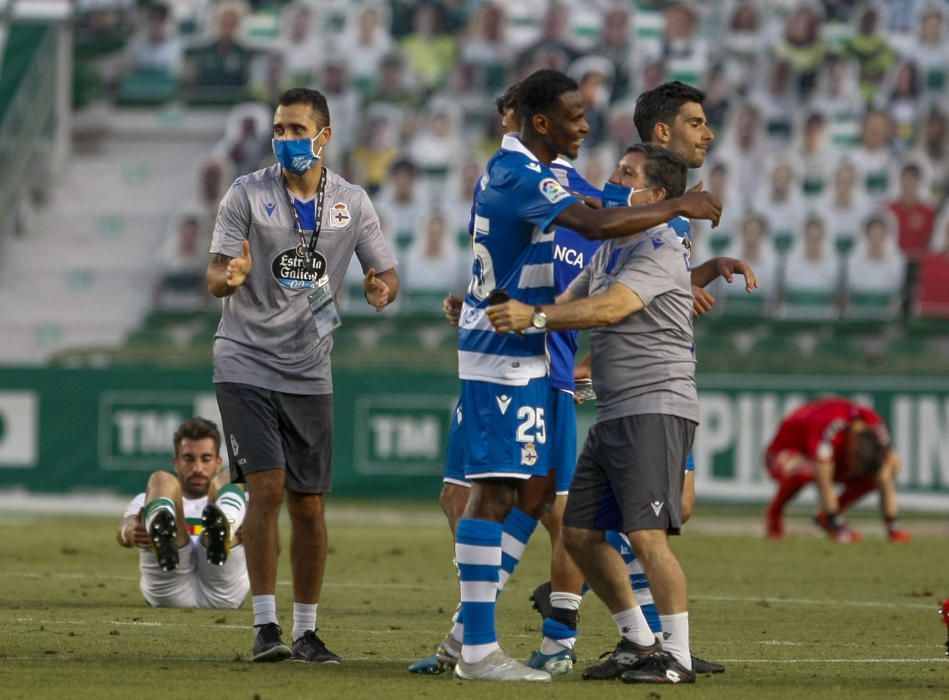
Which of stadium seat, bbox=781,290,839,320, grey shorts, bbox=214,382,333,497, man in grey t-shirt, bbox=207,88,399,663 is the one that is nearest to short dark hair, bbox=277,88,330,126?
man in grey t-shirt, bbox=207,88,399,663

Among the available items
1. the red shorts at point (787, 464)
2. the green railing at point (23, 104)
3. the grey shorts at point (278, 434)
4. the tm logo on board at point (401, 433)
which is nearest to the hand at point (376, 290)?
the grey shorts at point (278, 434)

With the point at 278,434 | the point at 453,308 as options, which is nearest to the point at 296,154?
the point at 453,308

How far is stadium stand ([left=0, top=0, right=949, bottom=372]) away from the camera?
2188cm

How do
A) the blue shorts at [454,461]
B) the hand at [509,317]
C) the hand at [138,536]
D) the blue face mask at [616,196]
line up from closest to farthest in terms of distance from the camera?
the hand at [509,317], the blue face mask at [616,196], the blue shorts at [454,461], the hand at [138,536]

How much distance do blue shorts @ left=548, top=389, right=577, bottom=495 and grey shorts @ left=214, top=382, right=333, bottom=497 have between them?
1049 millimetres

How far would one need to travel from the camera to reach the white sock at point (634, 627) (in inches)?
295

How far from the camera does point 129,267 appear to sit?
2581cm

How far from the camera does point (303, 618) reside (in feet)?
26.7

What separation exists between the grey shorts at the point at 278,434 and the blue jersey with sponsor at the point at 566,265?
1.07 meters

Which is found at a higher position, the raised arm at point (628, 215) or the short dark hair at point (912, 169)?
the short dark hair at point (912, 169)

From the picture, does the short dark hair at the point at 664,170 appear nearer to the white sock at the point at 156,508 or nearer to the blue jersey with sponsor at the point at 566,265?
the blue jersey with sponsor at the point at 566,265

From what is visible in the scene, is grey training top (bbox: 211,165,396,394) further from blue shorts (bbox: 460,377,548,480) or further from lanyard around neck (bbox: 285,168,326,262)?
blue shorts (bbox: 460,377,548,480)

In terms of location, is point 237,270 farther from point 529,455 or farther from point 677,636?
point 677,636

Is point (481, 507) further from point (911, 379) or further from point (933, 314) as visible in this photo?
point (933, 314)
